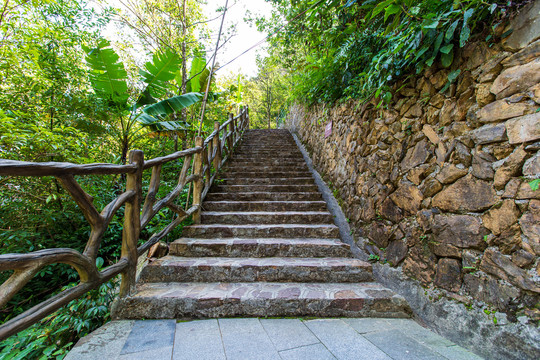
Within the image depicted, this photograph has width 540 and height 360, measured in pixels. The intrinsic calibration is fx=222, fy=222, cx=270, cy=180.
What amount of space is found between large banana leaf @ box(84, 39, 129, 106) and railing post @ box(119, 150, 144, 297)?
2.66 metres

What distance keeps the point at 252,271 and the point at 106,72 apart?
3852mm

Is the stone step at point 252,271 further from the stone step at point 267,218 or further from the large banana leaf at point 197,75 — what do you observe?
the large banana leaf at point 197,75

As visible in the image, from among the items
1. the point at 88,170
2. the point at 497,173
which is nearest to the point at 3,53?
the point at 88,170

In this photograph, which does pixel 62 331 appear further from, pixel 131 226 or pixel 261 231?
pixel 261 231

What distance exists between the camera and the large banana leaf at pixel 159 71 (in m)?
3.79

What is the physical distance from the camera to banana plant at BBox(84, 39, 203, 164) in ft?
11.4

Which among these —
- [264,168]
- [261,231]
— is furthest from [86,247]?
[264,168]

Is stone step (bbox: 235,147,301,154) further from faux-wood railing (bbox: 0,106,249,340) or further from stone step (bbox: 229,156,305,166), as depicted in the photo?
faux-wood railing (bbox: 0,106,249,340)

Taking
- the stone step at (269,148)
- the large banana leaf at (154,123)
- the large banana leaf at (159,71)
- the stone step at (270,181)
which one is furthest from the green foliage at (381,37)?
the large banana leaf at (154,123)

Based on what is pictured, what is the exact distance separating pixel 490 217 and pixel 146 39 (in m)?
7.93

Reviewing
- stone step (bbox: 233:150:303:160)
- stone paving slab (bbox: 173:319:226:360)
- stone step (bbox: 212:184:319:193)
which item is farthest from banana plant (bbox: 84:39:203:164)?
stone paving slab (bbox: 173:319:226:360)

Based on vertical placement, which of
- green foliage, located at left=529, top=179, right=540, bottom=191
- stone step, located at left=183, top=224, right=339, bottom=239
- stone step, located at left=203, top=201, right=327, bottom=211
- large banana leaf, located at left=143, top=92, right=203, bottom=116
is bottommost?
stone step, located at left=183, top=224, right=339, bottom=239

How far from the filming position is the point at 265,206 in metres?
3.51

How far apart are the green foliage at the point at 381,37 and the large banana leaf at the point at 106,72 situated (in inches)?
113
